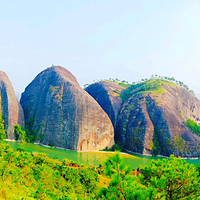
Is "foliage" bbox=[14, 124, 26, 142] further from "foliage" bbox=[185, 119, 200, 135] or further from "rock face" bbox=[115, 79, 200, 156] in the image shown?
"foliage" bbox=[185, 119, 200, 135]

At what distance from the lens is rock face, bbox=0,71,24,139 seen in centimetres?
4331

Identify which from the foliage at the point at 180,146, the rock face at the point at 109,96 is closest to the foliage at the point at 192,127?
the foliage at the point at 180,146

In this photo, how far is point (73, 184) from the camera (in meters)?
15.2

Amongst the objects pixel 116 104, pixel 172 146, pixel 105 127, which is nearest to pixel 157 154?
pixel 172 146

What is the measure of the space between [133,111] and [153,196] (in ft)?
143

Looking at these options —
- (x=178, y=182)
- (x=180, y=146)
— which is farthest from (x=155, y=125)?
(x=178, y=182)

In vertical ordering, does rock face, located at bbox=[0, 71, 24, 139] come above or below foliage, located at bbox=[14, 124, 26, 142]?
above

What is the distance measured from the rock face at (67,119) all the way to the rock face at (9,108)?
2.70m

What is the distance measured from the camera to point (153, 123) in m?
45.4

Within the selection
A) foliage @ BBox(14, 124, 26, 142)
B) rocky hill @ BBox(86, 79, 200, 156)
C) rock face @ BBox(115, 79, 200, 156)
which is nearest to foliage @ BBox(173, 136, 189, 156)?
rocky hill @ BBox(86, 79, 200, 156)

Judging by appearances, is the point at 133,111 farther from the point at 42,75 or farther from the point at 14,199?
the point at 14,199

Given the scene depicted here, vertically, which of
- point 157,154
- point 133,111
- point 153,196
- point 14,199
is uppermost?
point 133,111

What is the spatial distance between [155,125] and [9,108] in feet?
95.0

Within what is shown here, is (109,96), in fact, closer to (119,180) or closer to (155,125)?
(155,125)
